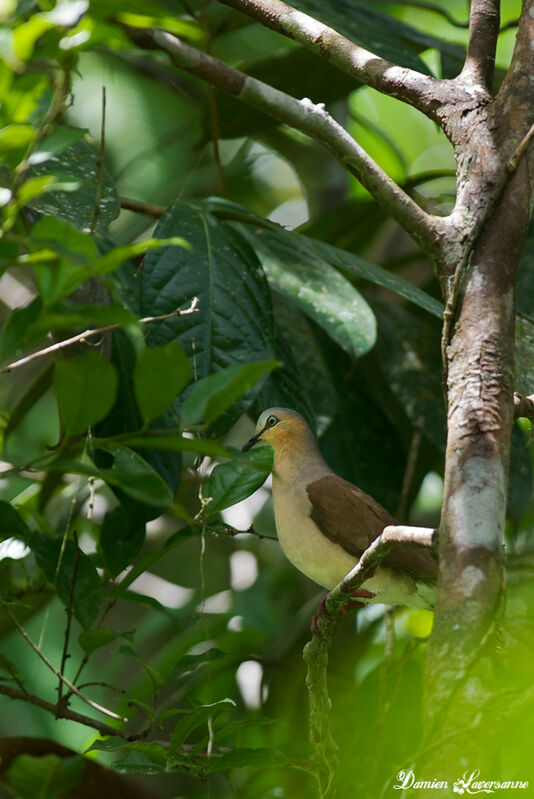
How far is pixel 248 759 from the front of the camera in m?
1.62

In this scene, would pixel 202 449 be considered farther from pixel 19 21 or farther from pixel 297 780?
pixel 297 780

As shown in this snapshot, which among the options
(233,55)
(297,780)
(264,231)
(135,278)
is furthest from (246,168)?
(297,780)

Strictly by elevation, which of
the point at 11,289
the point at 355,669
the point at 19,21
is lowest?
the point at 355,669

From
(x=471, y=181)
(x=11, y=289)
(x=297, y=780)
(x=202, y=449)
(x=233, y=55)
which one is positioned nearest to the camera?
(x=202, y=449)

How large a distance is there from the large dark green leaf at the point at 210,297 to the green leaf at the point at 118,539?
32 centimetres

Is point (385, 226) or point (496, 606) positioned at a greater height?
point (385, 226)

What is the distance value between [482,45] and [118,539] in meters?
1.24

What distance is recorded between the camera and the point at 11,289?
Answer: 4.14m

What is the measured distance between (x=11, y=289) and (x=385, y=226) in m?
1.71

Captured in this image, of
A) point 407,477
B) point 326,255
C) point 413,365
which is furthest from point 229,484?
point 413,365

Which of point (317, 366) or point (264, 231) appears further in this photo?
point (317, 366)

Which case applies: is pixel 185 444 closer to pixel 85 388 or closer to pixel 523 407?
pixel 85 388

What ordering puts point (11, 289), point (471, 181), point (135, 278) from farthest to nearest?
point (11, 289)
point (135, 278)
point (471, 181)

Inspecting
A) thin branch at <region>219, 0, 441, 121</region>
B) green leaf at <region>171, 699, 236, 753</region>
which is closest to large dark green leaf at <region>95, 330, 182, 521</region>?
green leaf at <region>171, 699, 236, 753</region>
